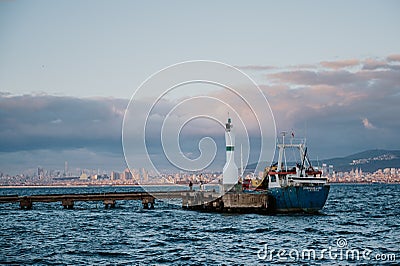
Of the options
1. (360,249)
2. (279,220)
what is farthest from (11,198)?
(360,249)

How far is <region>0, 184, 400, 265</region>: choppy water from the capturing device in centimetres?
3734

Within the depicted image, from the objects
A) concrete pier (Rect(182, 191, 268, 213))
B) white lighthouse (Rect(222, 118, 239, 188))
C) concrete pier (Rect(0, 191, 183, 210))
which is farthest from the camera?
concrete pier (Rect(0, 191, 183, 210))

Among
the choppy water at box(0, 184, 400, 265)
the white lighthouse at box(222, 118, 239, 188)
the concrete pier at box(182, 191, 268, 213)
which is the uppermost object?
the white lighthouse at box(222, 118, 239, 188)

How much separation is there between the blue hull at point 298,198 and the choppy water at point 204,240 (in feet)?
4.39

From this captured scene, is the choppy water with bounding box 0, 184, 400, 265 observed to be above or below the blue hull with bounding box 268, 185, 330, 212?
below

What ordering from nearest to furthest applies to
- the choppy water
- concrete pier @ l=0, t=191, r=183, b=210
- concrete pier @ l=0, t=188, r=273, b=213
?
1. the choppy water
2. concrete pier @ l=0, t=188, r=273, b=213
3. concrete pier @ l=0, t=191, r=183, b=210

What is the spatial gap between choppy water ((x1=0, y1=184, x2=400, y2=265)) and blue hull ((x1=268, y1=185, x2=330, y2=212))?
134cm

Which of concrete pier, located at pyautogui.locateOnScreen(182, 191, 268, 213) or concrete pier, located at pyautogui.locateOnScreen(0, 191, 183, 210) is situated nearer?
concrete pier, located at pyautogui.locateOnScreen(182, 191, 268, 213)

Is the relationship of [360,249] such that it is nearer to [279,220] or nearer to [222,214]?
[279,220]

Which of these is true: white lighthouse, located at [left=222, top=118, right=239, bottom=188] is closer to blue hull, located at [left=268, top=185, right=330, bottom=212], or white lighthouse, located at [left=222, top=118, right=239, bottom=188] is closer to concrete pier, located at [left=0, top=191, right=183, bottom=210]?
blue hull, located at [left=268, top=185, right=330, bottom=212]

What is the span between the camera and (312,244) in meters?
43.2

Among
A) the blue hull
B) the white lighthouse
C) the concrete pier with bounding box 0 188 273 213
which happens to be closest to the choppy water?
the blue hull

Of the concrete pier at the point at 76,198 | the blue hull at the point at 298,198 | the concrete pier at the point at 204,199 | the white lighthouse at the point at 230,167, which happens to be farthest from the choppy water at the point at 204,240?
the concrete pier at the point at 76,198

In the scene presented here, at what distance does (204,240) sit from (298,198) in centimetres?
2042
